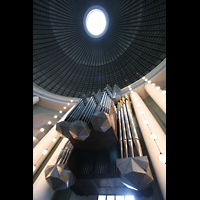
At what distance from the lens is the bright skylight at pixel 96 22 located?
17453 millimetres

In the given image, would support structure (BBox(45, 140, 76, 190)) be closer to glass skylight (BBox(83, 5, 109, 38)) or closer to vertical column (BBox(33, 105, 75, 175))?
vertical column (BBox(33, 105, 75, 175))

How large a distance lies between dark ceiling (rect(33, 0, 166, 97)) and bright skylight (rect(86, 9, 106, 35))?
4.15 ft

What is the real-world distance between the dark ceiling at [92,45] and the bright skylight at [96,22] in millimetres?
1265

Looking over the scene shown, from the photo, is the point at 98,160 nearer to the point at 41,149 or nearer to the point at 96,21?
the point at 41,149

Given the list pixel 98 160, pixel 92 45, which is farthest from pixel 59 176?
pixel 92 45

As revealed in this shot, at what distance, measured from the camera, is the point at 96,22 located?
1886 centimetres

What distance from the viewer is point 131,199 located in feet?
16.8

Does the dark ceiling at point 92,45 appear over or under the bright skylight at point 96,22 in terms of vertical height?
under

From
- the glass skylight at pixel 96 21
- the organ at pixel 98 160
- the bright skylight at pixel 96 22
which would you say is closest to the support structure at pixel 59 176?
the organ at pixel 98 160

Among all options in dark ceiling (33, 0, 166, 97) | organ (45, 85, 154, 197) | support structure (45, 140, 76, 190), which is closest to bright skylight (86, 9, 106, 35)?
dark ceiling (33, 0, 166, 97)

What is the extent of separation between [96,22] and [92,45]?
4.44 m

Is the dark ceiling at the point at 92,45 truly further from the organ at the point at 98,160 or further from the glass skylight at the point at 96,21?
the organ at the point at 98,160
